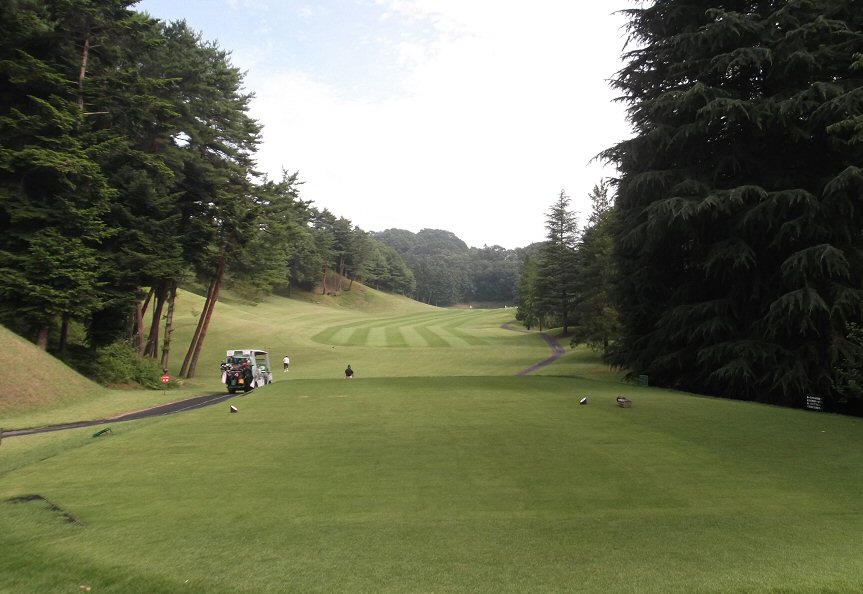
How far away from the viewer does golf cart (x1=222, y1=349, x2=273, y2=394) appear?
2727 cm

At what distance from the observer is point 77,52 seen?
83.3 ft

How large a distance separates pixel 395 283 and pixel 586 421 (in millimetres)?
130841

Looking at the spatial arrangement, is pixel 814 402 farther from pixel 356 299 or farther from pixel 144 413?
pixel 356 299

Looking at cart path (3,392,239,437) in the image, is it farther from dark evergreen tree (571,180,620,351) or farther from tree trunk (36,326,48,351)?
dark evergreen tree (571,180,620,351)

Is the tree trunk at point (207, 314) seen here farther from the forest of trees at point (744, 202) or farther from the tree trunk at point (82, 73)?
the forest of trees at point (744, 202)

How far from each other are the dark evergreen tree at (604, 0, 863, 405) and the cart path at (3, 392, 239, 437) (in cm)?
1946

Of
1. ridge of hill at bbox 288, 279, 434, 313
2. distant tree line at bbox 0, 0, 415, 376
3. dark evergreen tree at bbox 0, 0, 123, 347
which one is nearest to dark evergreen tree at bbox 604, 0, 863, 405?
distant tree line at bbox 0, 0, 415, 376

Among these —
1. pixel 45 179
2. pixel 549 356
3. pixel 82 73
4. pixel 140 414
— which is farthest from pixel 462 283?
pixel 140 414

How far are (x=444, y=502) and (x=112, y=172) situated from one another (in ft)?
91.5

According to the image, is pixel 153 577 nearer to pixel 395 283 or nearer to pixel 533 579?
pixel 533 579

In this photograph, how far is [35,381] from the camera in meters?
19.3

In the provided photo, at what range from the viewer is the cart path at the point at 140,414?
14.7 meters

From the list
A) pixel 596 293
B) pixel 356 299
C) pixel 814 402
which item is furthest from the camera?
pixel 356 299

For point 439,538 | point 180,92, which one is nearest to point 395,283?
point 180,92
